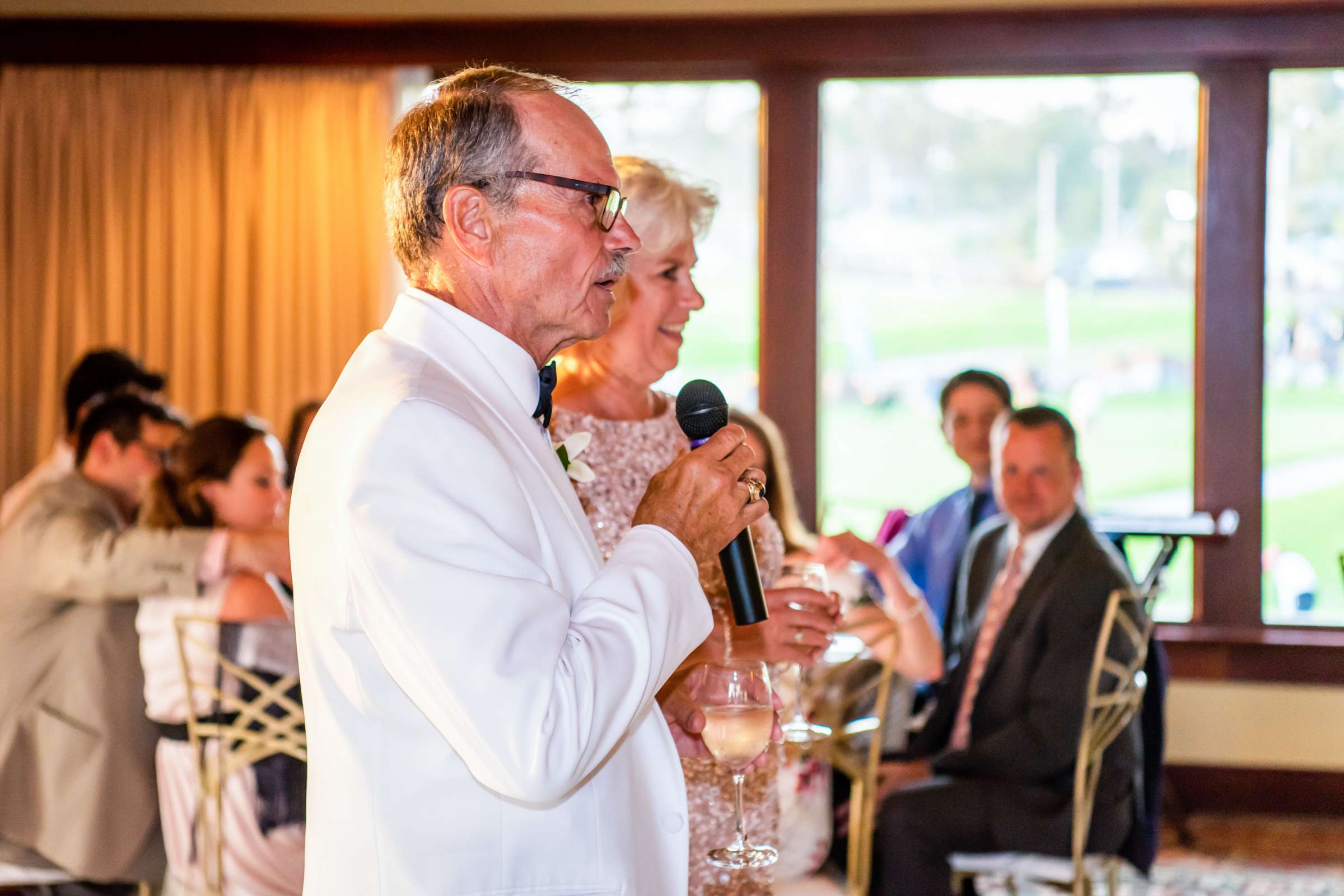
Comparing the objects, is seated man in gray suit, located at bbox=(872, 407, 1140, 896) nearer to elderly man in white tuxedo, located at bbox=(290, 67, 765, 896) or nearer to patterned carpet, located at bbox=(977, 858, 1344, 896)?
patterned carpet, located at bbox=(977, 858, 1344, 896)

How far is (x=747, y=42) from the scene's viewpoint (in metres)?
→ 5.55

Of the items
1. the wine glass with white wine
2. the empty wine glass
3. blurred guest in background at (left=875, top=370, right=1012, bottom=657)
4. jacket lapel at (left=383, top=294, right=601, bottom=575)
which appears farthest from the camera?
blurred guest in background at (left=875, top=370, right=1012, bottom=657)

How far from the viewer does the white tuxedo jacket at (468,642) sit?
1.18 meters

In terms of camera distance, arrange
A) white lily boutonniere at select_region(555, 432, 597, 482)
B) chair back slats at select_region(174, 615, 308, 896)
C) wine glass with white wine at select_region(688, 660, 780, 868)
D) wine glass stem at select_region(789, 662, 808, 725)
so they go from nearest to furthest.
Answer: wine glass with white wine at select_region(688, 660, 780, 868) → white lily boutonniere at select_region(555, 432, 597, 482) → wine glass stem at select_region(789, 662, 808, 725) → chair back slats at select_region(174, 615, 308, 896)

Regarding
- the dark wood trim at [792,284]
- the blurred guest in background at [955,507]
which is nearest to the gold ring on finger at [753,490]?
the blurred guest in background at [955,507]

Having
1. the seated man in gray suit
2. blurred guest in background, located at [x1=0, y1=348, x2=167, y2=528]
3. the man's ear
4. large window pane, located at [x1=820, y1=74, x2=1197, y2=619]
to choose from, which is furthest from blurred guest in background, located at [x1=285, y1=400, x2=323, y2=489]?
the man's ear

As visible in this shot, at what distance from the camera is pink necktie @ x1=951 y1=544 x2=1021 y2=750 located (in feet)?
12.2

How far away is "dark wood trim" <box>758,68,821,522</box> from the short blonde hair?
3.39 metres

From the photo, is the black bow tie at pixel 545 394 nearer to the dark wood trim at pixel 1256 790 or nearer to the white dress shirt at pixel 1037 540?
the white dress shirt at pixel 1037 540

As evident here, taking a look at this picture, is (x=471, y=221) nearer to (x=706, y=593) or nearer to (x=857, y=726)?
(x=706, y=593)

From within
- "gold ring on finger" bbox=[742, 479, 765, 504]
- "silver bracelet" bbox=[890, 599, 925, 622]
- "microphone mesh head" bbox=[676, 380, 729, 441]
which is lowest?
"silver bracelet" bbox=[890, 599, 925, 622]

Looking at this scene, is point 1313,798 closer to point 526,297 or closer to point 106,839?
point 106,839

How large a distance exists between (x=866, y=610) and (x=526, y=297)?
210 cm

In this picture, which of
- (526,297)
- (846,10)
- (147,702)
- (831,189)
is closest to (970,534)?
(831,189)
